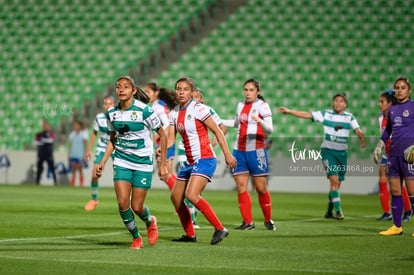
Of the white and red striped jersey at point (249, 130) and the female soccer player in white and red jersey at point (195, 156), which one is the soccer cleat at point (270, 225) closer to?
the white and red striped jersey at point (249, 130)

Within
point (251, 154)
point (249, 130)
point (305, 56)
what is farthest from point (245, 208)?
point (305, 56)

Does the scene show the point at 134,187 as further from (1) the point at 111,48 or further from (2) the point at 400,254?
(1) the point at 111,48

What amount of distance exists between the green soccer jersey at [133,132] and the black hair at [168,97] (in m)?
3.68

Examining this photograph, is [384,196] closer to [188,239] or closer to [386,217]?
[386,217]

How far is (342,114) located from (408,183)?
4.07m

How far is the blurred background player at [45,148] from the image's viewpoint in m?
24.4

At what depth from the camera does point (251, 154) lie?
Result: 36.2 ft

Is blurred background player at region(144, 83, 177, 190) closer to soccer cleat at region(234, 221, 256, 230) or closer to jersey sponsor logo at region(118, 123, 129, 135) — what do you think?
soccer cleat at region(234, 221, 256, 230)

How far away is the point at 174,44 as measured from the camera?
28922 millimetres

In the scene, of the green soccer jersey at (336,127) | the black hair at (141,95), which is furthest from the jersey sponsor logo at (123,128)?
the green soccer jersey at (336,127)

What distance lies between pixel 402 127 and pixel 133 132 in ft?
13.1

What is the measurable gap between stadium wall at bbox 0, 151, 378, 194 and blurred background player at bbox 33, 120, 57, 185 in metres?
0.70

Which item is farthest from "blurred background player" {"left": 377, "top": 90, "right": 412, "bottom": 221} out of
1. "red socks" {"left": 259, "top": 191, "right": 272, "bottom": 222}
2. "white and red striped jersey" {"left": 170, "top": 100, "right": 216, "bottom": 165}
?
"white and red striped jersey" {"left": 170, "top": 100, "right": 216, "bottom": 165}

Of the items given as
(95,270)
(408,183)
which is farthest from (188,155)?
(408,183)
